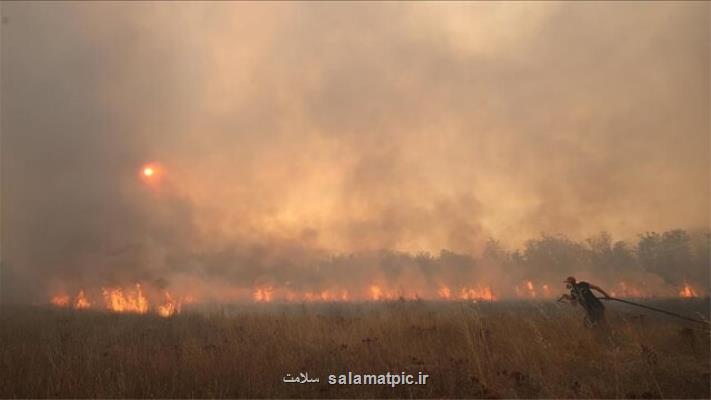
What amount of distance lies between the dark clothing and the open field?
518 mm

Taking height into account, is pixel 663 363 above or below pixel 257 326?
below

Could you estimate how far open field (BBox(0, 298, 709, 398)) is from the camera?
6.88 metres

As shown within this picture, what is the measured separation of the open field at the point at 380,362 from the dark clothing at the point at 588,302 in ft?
1.70

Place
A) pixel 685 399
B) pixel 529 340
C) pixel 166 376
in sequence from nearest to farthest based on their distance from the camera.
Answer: pixel 685 399, pixel 166 376, pixel 529 340

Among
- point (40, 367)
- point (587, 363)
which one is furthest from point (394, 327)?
point (40, 367)

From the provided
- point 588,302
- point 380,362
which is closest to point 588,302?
point 588,302

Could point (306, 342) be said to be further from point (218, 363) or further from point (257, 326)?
point (257, 326)

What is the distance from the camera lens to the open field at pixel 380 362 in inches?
271

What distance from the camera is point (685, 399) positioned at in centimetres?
653

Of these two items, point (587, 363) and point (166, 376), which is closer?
point (166, 376)

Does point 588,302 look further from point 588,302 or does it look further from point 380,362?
point 380,362

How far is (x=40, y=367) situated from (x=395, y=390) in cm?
807

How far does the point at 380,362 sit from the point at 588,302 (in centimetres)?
788

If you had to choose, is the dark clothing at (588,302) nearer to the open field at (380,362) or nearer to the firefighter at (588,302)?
the firefighter at (588,302)
